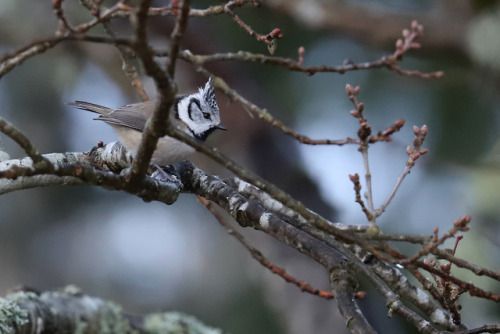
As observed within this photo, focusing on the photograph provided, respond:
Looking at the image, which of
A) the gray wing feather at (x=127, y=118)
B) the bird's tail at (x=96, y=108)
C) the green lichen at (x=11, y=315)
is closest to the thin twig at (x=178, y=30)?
the green lichen at (x=11, y=315)

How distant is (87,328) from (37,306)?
26 cm

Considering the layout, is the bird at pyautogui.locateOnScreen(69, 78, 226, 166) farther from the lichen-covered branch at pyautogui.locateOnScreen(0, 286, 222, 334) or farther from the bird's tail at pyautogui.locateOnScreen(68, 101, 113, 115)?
the lichen-covered branch at pyautogui.locateOnScreen(0, 286, 222, 334)

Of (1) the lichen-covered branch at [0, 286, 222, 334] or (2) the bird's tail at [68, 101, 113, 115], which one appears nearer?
(1) the lichen-covered branch at [0, 286, 222, 334]

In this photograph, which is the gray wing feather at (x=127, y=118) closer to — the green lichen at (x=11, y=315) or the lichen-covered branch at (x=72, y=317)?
the lichen-covered branch at (x=72, y=317)

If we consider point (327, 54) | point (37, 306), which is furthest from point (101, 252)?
point (37, 306)

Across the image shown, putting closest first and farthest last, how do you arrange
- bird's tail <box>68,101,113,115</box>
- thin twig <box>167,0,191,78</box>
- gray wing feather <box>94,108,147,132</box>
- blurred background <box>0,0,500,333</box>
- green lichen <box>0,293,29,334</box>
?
thin twig <box>167,0,191,78</box> < green lichen <box>0,293,29,334</box> < gray wing feather <box>94,108,147,132</box> < bird's tail <box>68,101,113,115</box> < blurred background <box>0,0,500,333</box>

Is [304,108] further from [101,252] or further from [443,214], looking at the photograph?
[101,252]

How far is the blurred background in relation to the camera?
560cm

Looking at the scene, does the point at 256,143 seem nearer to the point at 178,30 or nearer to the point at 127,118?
the point at 127,118

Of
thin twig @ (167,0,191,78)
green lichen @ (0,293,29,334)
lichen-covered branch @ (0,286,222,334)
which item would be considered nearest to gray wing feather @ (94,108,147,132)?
lichen-covered branch @ (0,286,222,334)

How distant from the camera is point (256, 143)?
6.10 m

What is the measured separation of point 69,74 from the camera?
648 cm

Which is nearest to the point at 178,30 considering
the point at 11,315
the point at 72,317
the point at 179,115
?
the point at 11,315

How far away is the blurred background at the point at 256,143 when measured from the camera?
18.4ft
